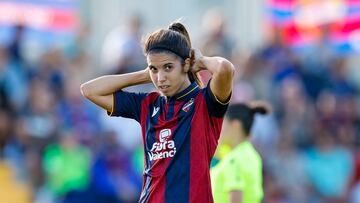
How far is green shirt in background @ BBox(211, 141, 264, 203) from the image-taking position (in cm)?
777

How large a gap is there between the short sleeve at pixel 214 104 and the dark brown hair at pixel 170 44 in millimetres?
238

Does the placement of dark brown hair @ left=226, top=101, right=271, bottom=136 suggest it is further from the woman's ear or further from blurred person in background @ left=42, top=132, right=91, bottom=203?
blurred person in background @ left=42, top=132, right=91, bottom=203

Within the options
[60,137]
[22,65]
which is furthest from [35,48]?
[60,137]

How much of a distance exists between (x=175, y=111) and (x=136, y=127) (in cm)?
696

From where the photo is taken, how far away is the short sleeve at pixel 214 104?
649 cm

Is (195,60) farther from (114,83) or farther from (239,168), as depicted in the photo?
(239,168)

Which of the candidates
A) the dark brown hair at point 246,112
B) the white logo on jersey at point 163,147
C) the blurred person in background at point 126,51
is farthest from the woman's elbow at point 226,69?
the blurred person in background at point 126,51

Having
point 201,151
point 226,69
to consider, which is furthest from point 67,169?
point 226,69

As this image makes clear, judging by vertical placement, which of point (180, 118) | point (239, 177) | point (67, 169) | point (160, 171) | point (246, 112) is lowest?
point (67, 169)

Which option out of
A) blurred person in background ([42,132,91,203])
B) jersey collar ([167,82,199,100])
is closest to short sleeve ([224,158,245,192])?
jersey collar ([167,82,199,100])

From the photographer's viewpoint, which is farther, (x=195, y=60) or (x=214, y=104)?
(x=195, y=60)

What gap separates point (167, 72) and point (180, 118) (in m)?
0.29

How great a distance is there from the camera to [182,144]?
6.49 m

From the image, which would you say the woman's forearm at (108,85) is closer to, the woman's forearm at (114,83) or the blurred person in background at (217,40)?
the woman's forearm at (114,83)
